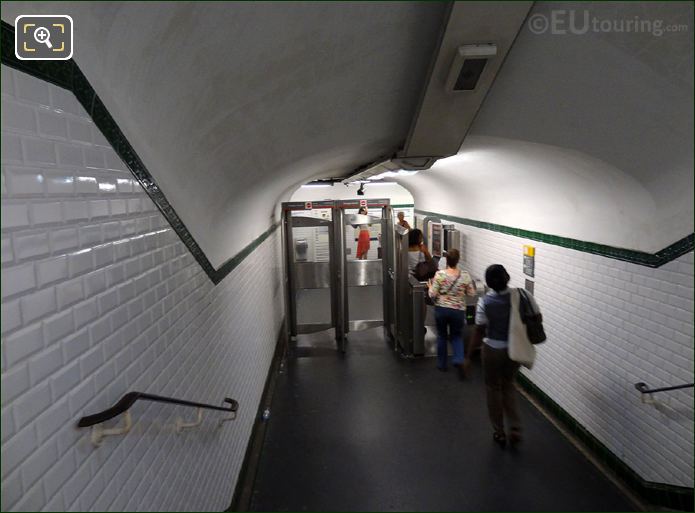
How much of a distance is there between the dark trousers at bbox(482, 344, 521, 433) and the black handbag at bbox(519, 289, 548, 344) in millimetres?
292

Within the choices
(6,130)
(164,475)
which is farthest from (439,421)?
(6,130)

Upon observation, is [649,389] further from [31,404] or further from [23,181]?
[23,181]

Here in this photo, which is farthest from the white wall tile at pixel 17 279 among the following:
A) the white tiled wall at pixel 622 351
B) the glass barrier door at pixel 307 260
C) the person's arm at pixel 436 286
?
the glass barrier door at pixel 307 260

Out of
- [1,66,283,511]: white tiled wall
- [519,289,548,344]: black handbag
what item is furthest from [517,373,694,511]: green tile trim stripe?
[1,66,283,511]: white tiled wall

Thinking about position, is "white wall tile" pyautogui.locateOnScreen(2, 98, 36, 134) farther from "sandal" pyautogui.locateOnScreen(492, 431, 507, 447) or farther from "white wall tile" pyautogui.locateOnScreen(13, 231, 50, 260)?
"sandal" pyautogui.locateOnScreen(492, 431, 507, 447)

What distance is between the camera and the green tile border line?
3.62ft

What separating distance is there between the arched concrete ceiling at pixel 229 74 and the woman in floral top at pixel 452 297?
2.51 meters

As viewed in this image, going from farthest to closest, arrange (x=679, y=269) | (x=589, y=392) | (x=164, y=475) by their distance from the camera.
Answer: (x=589, y=392) → (x=679, y=269) → (x=164, y=475)

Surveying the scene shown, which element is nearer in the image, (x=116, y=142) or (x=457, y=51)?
(x=116, y=142)

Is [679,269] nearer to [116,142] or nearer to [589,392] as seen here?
[589,392]

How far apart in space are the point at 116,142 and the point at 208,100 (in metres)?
0.50

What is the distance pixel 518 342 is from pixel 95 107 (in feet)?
11.2

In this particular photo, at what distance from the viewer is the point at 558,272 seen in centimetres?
457

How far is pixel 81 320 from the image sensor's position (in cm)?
134
